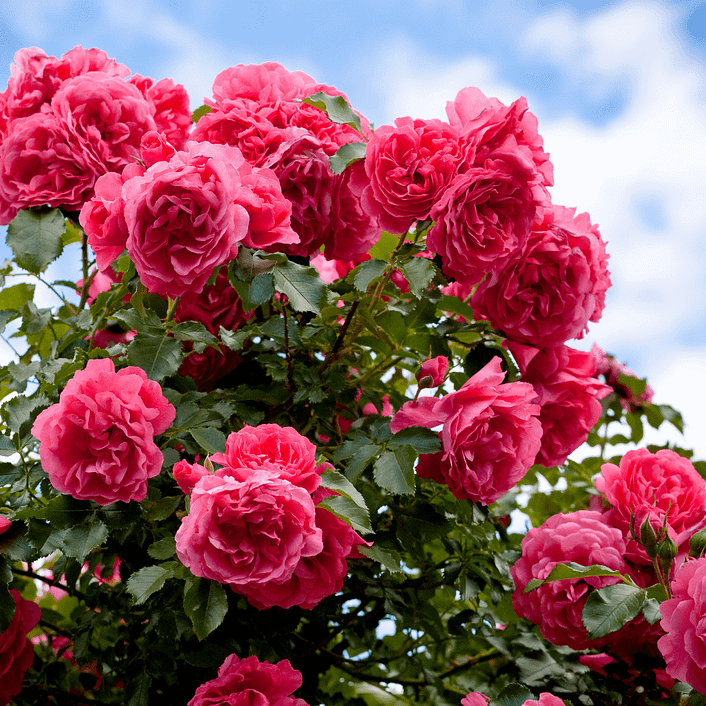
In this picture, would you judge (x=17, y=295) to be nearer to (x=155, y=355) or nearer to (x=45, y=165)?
(x=45, y=165)

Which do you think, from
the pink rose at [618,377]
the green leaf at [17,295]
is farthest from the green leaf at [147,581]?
the pink rose at [618,377]

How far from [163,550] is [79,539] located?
4.1 inches

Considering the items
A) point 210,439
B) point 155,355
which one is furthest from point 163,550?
point 155,355

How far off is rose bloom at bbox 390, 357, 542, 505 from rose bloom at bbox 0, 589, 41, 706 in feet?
2.28

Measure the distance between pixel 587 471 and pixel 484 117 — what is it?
2.98ft

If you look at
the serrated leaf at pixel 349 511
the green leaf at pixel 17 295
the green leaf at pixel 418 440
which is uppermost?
the green leaf at pixel 17 295

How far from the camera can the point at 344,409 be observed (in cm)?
121

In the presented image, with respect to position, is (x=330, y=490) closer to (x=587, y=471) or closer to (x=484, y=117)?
(x=484, y=117)

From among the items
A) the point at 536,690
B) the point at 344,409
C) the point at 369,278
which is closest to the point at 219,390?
the point at 344,409

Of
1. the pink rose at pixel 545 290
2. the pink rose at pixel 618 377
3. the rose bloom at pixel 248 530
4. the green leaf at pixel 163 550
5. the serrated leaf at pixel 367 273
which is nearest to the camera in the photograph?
the rose bloom at pixel 248 530

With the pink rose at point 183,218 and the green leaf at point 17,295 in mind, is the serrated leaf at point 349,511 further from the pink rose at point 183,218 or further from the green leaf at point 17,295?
the green leaf at point 17,295

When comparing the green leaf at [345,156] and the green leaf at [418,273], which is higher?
the green leaf at [345,156]

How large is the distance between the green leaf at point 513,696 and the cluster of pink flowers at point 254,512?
319mm

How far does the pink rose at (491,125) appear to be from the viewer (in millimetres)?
965
